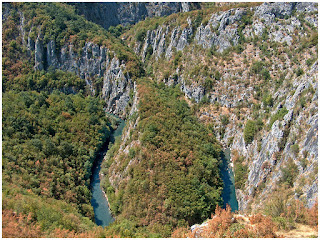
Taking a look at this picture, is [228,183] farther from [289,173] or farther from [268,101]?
[268,101]

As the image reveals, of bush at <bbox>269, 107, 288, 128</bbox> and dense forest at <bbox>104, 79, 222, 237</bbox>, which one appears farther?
bush at <bbox>269, 107, 288, 128</bbox>

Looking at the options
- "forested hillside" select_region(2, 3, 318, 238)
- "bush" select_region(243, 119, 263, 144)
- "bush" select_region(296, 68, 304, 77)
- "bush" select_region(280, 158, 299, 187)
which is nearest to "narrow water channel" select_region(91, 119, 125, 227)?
"forested hillside" select_region(2, 3, 318, 238)

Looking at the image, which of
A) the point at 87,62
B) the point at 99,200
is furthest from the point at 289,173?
A: the point at 87,62

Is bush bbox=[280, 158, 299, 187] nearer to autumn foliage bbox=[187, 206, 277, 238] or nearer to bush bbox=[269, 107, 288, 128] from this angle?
bush bbox=[269, 107, 288, 128]

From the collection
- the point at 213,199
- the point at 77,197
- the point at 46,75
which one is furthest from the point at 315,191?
the point at 46,75

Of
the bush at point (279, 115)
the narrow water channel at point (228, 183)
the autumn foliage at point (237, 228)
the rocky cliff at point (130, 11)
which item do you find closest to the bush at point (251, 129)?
the bush at point (279, 115)

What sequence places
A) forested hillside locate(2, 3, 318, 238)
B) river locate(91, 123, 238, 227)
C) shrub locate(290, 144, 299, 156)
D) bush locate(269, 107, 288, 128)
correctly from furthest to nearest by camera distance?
river locate(91, 123, 238, 227), bush locate(269, 107, 288, 128), shrub locate(290, 144, 299, 156), forested hillside locate(2, 3, 318, 238)
